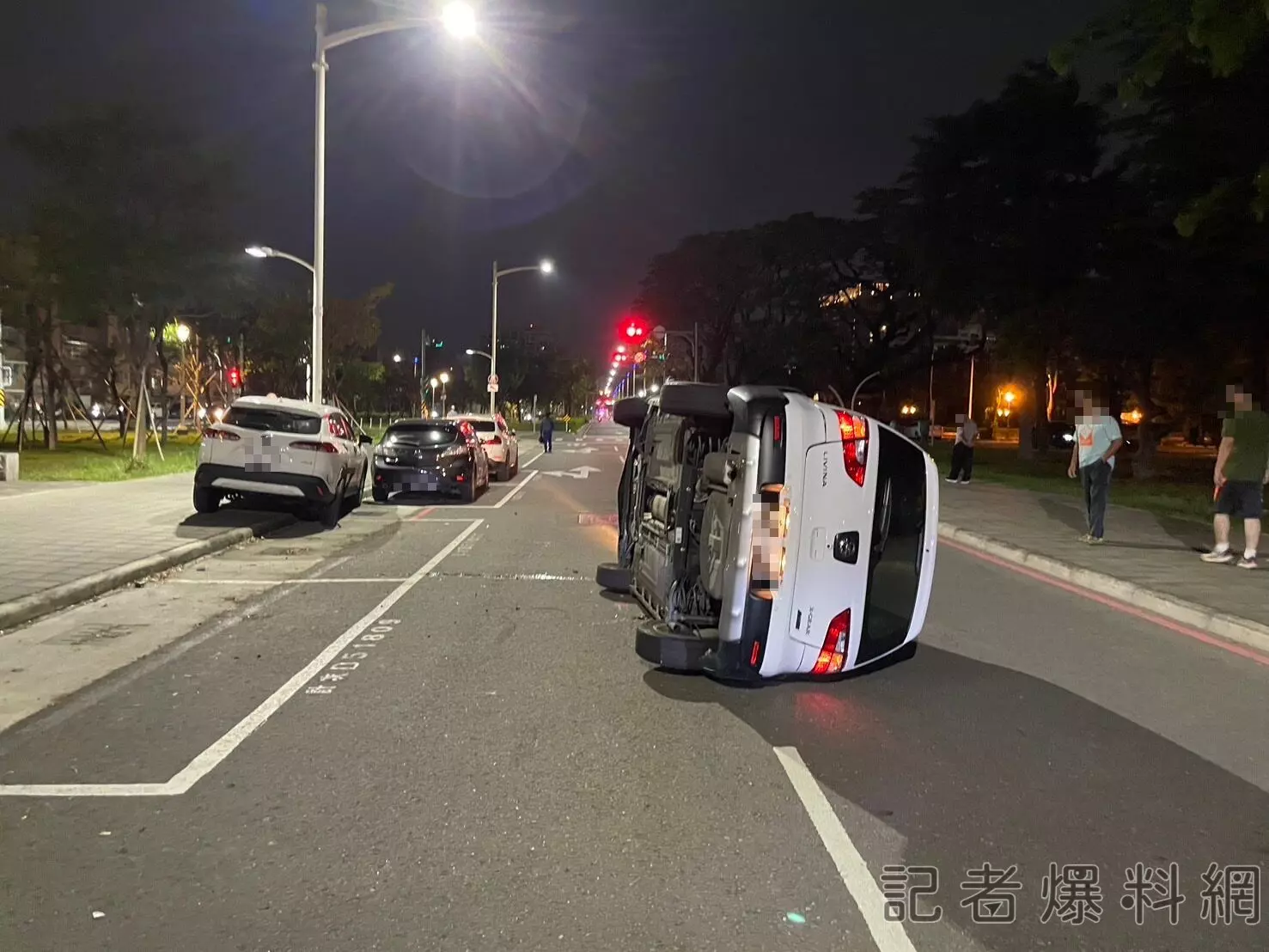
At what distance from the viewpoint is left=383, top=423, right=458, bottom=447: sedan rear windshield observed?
61.8ft

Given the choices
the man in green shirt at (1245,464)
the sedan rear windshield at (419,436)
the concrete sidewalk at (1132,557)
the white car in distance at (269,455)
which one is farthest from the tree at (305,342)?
the man in green shirt at (1245,464)

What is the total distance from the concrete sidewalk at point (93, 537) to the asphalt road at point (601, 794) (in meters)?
2.02

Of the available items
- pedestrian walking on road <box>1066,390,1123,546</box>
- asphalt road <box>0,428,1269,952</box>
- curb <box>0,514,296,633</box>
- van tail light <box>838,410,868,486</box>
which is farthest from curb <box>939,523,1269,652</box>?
curb <box>0,514,296,633</box>

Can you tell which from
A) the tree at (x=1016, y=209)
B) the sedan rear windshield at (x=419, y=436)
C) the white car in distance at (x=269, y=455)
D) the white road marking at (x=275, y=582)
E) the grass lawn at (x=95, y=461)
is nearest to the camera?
the white road marking at (x=275, y=582)

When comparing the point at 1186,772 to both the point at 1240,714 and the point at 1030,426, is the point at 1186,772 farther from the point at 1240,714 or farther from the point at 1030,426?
the point at 1030,426

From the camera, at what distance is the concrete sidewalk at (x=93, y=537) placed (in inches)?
367

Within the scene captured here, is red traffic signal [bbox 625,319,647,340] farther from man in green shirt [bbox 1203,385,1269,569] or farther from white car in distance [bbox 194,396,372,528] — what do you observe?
man in green shirt [bbox 1203,385,1269,569]

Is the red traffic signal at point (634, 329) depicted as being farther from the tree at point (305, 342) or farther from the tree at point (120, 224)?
the tree at point (305, 342)

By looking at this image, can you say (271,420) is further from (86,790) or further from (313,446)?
(86,790)

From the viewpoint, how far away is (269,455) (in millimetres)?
14164

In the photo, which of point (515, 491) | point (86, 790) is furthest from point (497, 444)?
point (86, 790)

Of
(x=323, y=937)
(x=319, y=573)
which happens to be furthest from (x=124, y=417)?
(x=323, y=937)

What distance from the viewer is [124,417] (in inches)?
1288

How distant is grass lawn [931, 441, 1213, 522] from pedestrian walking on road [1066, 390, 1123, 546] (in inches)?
174
